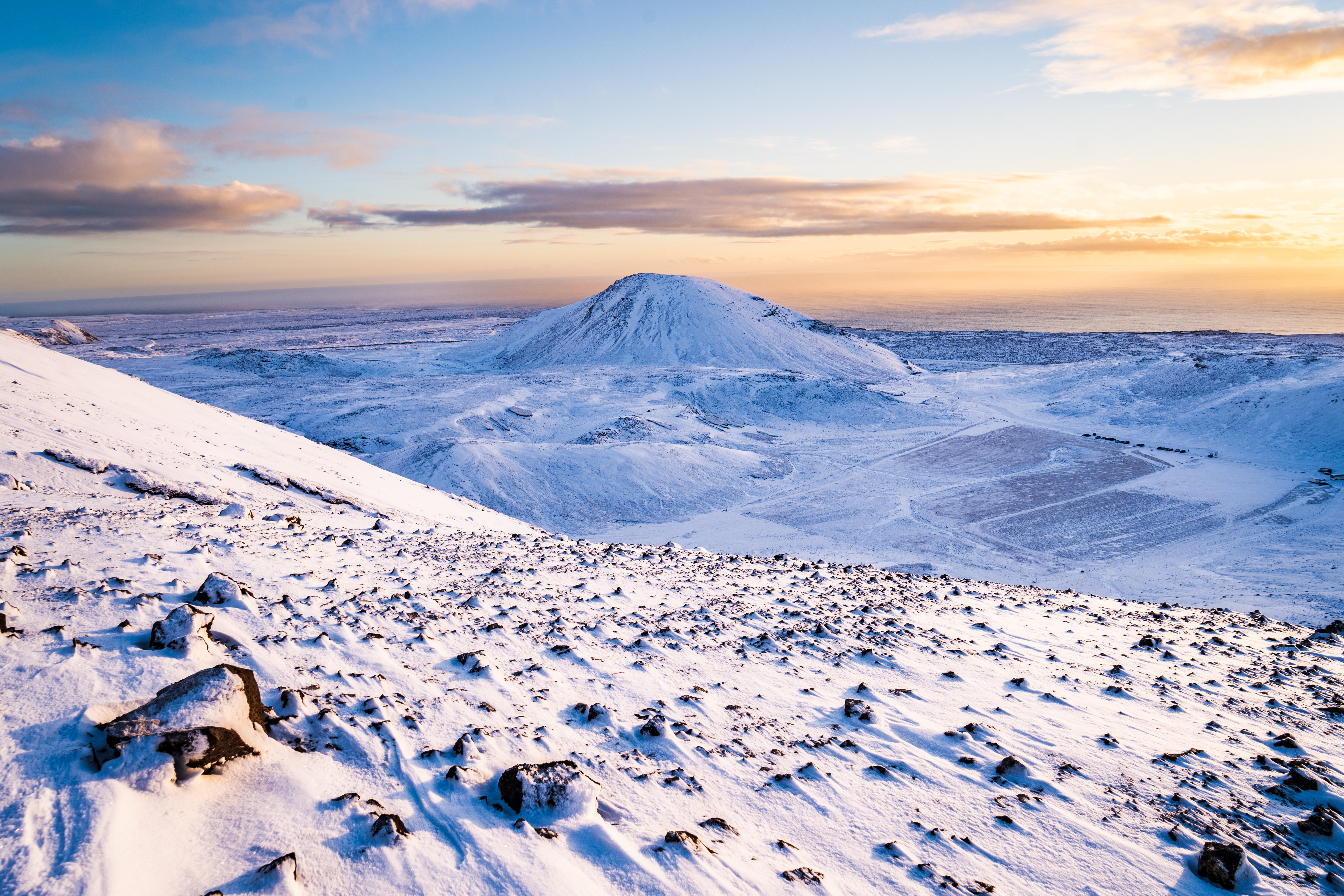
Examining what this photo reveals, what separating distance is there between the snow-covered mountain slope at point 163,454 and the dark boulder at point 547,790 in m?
8.06

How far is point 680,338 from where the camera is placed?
213ft

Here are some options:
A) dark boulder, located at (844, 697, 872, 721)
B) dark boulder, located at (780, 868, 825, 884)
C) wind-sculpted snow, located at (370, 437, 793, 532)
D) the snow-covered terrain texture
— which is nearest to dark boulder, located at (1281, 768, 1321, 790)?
dark boulder, located at (844, 697, 872, 721)

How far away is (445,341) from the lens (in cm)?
9669

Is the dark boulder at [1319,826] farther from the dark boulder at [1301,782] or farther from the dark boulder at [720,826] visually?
the dark boulder at [720,826]

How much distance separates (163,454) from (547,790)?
11301mm

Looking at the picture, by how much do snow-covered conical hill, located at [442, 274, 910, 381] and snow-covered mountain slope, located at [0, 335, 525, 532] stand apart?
4450 centimetres

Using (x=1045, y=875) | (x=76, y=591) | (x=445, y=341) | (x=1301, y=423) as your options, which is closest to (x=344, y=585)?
(x=76, y=591)

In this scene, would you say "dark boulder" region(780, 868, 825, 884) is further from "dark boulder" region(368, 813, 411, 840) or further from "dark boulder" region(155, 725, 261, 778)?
"dark boulder" region(155, 725, 261, 778)

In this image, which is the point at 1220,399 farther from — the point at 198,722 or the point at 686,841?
the point at 198,722

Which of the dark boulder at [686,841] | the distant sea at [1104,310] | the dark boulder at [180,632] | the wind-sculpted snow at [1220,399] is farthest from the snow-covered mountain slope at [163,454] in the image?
the distant sea at [1104,310]

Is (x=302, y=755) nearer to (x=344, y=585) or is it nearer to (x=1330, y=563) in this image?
(x=344, y=585)

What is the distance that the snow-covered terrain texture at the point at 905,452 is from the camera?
66.1 ft

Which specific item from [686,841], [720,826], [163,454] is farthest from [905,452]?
[686,841]

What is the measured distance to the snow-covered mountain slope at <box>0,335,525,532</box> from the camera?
925 centimetres
